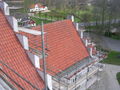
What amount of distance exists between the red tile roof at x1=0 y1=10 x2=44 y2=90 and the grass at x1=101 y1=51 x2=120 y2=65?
14.5 m

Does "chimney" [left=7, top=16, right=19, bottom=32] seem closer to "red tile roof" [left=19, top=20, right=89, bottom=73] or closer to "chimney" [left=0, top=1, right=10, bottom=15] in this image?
"chimney" [left=0, top=1, right=10, bottom=15]

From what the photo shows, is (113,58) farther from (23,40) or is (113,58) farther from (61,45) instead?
(23,40)

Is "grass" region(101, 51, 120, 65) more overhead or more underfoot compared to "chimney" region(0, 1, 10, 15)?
more underfoot

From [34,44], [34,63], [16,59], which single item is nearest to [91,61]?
[34,44]

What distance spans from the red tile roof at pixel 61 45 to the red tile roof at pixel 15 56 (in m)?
1.77

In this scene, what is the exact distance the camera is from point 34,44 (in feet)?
30.3

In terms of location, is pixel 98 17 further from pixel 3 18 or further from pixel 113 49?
pixel 3 18

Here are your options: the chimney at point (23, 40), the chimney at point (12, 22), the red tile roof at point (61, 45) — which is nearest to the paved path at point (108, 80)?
the red tile roof at point (61, 45)

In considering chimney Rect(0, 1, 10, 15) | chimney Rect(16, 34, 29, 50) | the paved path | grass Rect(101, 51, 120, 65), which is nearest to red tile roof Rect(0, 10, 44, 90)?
A: chimney Rect(16, 34, 29, 50)

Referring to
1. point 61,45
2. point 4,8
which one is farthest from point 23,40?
point 61,45

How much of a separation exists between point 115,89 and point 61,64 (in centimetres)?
741

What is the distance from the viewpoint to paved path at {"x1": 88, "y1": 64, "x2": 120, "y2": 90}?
14164mm

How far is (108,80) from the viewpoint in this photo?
15.5 metres

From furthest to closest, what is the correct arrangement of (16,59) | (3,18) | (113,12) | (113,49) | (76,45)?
(113,12)
(113,49)
(76,45)
(3,18)
(16,59)
